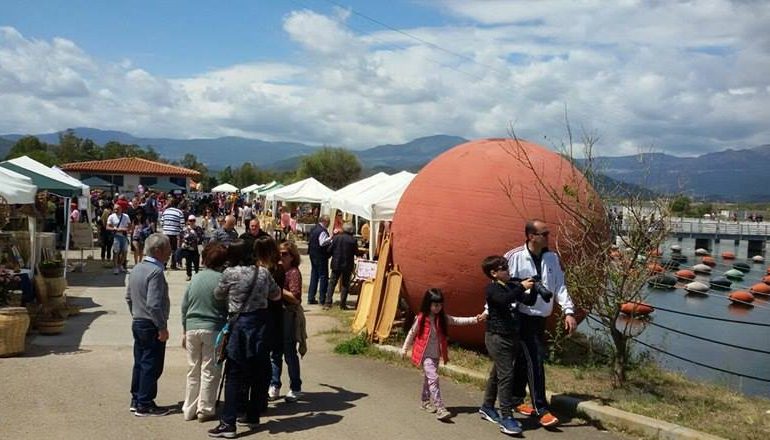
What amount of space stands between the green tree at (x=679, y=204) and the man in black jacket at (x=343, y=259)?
6.47 m

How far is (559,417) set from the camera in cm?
692

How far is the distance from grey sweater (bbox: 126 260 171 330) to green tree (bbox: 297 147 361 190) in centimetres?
7150


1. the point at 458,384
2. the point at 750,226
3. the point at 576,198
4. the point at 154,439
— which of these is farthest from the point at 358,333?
the point at 750,226

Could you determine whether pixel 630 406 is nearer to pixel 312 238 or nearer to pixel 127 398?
pixel 127 398

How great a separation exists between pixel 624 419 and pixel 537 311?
125cm

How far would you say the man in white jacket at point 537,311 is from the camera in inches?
255

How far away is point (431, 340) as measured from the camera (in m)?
6.79

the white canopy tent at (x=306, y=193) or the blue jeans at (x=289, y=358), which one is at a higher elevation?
the white canopy tent at (x=306, y=193)

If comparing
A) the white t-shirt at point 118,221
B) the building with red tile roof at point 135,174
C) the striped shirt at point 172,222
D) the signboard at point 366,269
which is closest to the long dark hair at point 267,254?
the signboard at point 366,269

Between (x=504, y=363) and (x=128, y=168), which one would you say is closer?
(x=504, y=363)

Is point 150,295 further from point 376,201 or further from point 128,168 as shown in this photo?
point 128,168

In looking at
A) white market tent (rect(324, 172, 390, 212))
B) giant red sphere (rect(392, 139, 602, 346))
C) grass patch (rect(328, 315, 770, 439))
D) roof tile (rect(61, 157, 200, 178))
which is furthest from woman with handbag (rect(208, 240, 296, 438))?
roof tile (rect(61, 157, 200, 178))

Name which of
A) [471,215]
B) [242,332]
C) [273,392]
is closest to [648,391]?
[471,215]

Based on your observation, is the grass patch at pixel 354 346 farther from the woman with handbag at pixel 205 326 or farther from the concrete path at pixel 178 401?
the woman with handbag at pixel 205 326
